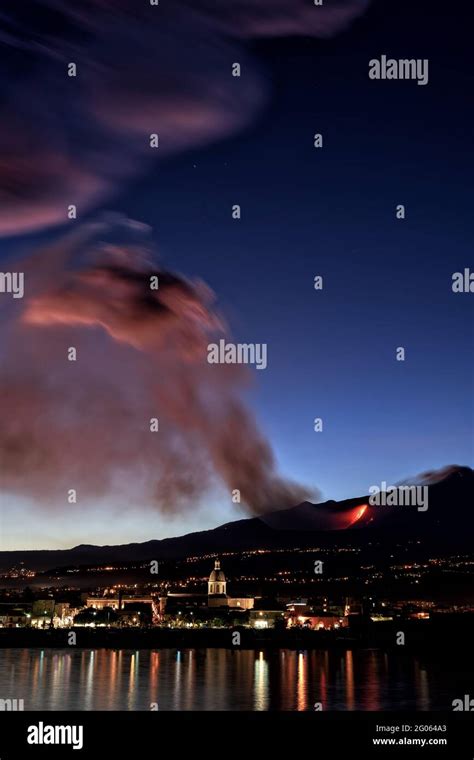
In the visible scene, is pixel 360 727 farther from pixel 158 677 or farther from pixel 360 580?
pixel 360 580

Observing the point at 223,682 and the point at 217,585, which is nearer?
the point at 223,682

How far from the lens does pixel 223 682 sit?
120ft

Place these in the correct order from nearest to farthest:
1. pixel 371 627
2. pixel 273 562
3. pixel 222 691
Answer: pixel 222 691, pixel 371 627, pixel 273 562

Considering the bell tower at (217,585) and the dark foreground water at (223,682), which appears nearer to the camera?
the dark foreground water at (223,682)

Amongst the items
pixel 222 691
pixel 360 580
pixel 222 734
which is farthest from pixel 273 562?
Result: pixel 222 734

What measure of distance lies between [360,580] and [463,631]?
2361 inches

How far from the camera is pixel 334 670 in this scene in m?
43.2

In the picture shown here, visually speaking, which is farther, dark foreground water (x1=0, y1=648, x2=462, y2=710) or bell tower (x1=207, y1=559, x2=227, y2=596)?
bell tower (x1=207, y1=559, x2=227, y2=596)

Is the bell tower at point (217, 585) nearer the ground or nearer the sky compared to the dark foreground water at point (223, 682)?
nearer the sky

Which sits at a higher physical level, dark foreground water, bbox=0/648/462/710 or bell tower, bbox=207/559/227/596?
bell tower, bbox=207/559/227/596

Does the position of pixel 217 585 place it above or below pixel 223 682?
above

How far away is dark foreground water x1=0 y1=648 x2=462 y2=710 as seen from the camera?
2971 centimetres

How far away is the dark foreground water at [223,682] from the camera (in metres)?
29.7

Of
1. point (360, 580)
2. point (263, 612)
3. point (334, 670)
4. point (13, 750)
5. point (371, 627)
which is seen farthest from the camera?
point (360, 580)
